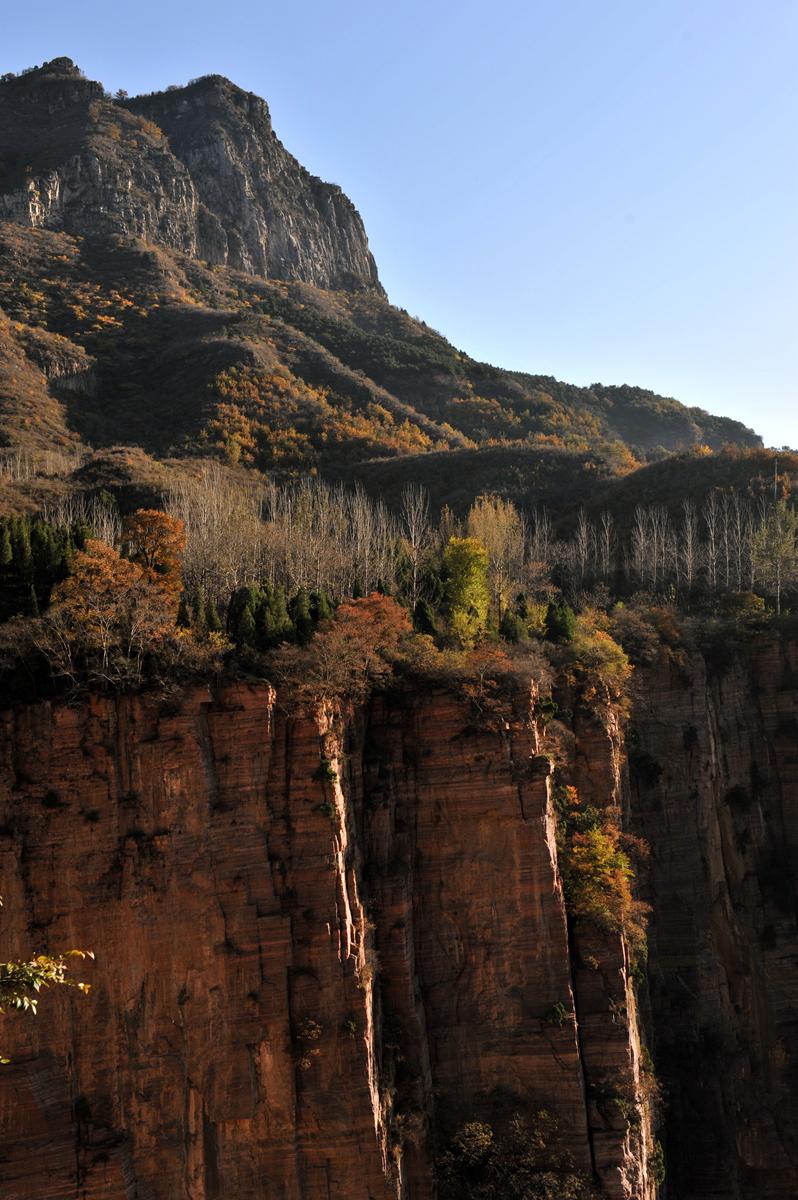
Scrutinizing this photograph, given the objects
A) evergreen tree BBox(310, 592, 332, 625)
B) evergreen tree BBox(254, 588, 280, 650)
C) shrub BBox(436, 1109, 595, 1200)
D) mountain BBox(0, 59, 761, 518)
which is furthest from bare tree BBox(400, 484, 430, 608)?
shrub BBox(436, 1109, 595, 1200)

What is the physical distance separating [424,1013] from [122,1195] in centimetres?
982

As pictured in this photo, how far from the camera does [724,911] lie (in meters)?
42.2

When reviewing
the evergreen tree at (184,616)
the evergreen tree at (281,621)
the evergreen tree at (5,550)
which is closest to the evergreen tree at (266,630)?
the evergreen tree at (281,621)

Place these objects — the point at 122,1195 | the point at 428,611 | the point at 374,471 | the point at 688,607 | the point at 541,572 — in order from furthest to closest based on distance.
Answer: the point at 374,471, the point at 541,572, the point at 688,607, the point at 428,611, the point at 122,1195

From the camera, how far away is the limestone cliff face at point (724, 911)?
3931 centimetres

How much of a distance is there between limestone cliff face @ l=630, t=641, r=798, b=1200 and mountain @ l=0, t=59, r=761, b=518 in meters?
34.0

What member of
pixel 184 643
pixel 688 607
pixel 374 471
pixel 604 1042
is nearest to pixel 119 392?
pixel 374 471

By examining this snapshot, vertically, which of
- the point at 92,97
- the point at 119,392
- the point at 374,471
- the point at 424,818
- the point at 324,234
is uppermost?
the point at 92,97

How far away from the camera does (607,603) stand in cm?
5172

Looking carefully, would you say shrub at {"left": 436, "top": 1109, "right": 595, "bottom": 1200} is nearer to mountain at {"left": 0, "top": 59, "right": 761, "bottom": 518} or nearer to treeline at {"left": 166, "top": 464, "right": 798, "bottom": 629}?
treeline at {"left": 166, "top": 464, "right": 798, "bottom": 629}

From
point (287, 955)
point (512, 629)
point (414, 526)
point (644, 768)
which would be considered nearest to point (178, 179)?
point (414, 526)

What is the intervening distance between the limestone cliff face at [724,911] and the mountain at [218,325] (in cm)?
3396

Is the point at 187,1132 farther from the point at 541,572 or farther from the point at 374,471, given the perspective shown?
the point at 374,471

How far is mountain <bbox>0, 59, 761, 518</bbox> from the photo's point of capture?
266 feet
